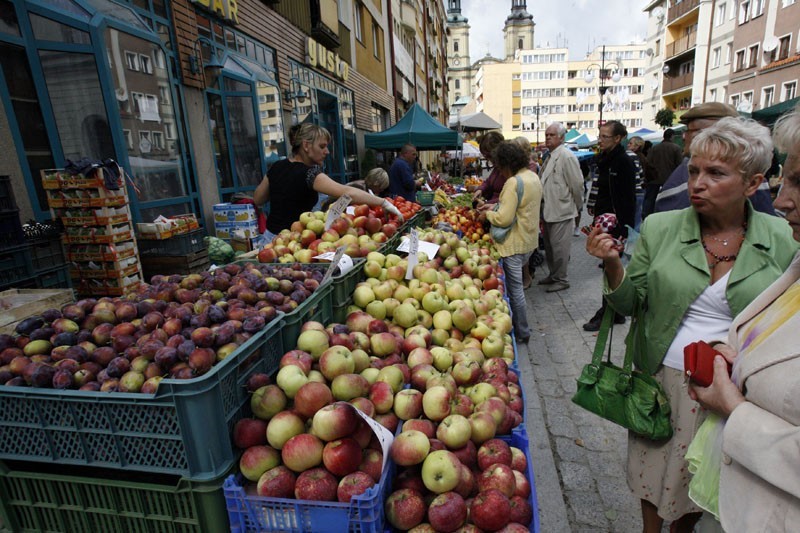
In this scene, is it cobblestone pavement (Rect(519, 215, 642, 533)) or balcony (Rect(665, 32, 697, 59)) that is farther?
balcony (Rect(665, 32, 697, 59))

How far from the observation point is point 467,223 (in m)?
6.31

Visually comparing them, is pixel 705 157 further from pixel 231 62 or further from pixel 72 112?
pixel 231 62

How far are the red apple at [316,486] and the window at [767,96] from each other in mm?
33689

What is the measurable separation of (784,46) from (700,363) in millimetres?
32663

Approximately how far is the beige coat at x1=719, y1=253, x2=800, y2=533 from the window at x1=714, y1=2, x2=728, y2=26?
3938cm

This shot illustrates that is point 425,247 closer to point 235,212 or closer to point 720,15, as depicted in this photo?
point 235,212

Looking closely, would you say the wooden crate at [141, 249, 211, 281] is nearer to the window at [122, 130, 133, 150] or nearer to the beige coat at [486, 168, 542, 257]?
the window at [122, 130, 133, 150]

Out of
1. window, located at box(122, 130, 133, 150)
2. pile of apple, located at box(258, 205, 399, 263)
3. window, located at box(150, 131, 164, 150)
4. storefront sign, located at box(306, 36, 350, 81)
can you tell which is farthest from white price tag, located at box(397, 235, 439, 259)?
storefront sign, located at box(306, 36, 350, 81)

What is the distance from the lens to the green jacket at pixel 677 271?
1.88m

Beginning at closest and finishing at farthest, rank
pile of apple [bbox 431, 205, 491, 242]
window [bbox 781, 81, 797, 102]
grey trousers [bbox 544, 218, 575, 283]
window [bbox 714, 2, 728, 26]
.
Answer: pile of apple [bbox 431, 205, 491, 242], grey trousers [bbox 544, 218, 575, 283], window [bbox 781, 81, 797, 102], window [bbox 714, 2, 728, 26]

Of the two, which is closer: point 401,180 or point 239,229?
point 239,229

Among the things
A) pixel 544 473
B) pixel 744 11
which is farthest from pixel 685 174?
pixel 744 11

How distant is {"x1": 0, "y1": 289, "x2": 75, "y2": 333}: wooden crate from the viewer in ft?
7.72

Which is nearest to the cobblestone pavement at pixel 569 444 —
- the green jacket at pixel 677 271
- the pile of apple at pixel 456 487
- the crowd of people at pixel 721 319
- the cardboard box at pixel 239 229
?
the crowd of people at pixel 721 319
